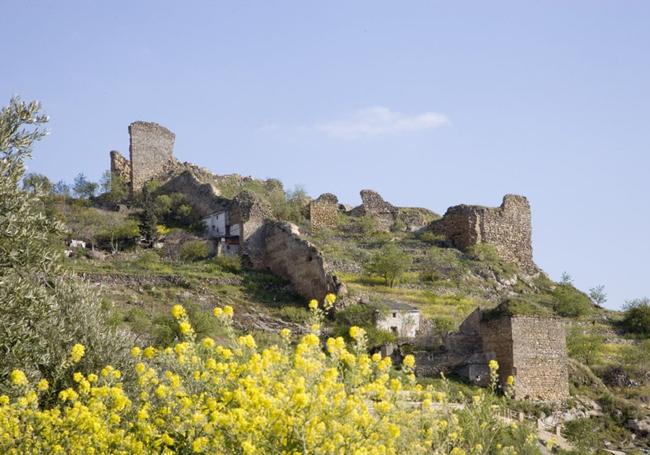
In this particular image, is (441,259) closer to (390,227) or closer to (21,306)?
(390,227)

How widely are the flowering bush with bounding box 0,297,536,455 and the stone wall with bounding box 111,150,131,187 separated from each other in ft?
115

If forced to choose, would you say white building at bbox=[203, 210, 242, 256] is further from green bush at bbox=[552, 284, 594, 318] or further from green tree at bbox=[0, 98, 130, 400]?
green tree at bbox=[0, 98, 130, 400]

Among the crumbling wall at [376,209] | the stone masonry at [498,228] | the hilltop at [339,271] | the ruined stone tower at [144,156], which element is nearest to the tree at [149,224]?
the hilltop at [339,271]

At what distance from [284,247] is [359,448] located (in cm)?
2762

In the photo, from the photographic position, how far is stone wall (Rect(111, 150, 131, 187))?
48.2m

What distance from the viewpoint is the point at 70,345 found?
16234mm

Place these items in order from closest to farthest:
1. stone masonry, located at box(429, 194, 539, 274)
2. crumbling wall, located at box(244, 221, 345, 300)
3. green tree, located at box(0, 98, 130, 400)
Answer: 1. green tree, located at box(0, 98, 130, 400)
2. crumbling wall, located at box(244, 221, 345, 300)
3. stone masonry, located at box(429, 194, 539, 274)

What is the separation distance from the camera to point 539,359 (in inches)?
1129

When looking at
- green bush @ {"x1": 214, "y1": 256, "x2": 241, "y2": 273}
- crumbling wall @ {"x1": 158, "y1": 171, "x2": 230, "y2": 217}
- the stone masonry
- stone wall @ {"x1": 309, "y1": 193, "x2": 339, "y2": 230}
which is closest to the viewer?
green bush @ {"x1": 214, "y1": 256, "x2": 241, "y2": 273}

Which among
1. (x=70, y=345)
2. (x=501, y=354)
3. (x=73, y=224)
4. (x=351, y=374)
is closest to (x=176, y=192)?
(x=73, y=224)

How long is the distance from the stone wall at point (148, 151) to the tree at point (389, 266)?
14185 millimetres

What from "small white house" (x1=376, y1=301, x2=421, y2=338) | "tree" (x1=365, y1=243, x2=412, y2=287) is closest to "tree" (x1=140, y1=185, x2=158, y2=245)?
"tree" (x1=365, y1=243, x2=412, y2=287)

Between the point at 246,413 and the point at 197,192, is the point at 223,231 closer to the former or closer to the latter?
the point at 197,192

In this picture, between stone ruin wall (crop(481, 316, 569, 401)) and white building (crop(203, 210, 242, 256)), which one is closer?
stone ruin wall (crop(481, 316, 569, 401))
